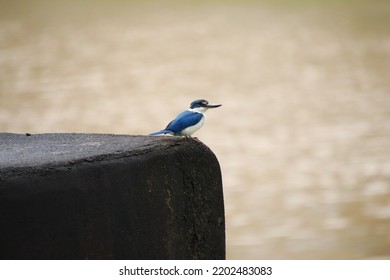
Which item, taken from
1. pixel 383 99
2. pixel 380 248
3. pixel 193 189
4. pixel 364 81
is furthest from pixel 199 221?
pixel 364 81

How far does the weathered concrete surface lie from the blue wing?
0.03 m

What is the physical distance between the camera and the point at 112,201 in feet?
6.00

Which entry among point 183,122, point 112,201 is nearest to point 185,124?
point 183,122

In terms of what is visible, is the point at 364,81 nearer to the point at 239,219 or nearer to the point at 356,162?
the point at 356,162

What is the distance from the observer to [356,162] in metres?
5.50

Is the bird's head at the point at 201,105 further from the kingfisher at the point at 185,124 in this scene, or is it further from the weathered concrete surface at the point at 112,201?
the weathered concrete surface at the point at 112,201

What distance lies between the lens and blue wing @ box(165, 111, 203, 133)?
2006 millimetres

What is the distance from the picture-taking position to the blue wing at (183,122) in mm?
2006

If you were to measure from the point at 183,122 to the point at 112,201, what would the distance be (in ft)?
0.92

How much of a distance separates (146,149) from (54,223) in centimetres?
26

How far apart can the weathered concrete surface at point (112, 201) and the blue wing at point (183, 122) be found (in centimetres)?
3

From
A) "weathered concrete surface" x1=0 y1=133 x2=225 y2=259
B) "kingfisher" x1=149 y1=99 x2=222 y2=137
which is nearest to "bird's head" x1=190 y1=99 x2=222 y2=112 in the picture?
"kingfisher" x1=149 y1=99 x2=222 y2=137

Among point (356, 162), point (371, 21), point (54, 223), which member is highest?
point (371, 21)

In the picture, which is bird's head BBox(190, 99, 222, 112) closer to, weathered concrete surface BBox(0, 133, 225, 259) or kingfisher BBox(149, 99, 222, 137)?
kingfisher BBox(149, 99, 222, 137)
